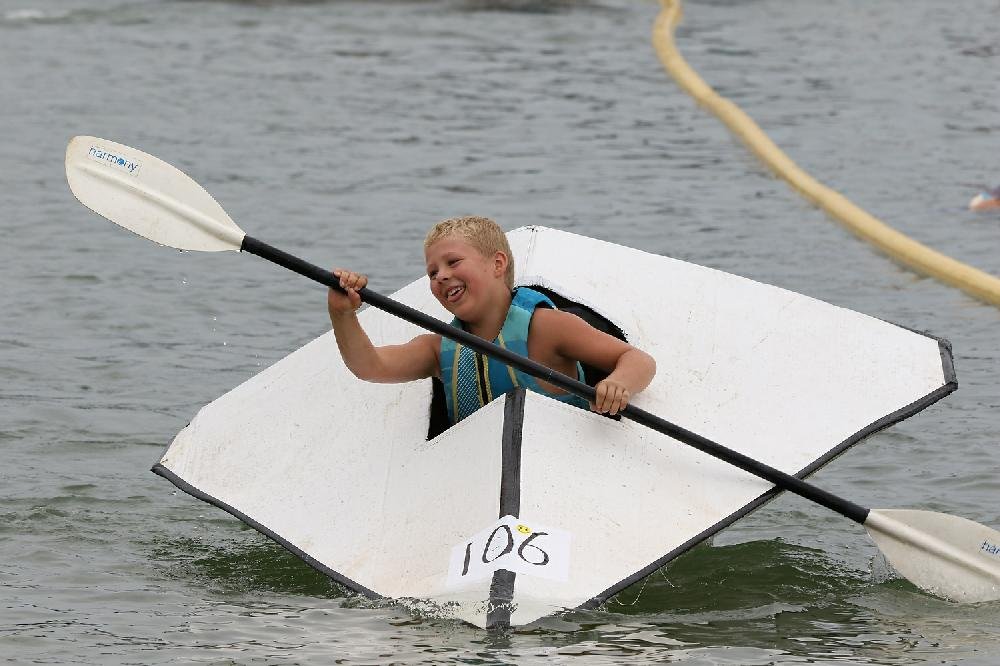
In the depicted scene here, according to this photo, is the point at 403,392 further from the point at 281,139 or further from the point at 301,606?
the point at 281,139

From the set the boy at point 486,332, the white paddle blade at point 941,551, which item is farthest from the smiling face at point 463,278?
the white paddle blade at point 941,551

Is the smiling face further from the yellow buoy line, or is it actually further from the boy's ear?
the yellow buoy line

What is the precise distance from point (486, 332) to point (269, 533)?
771mm

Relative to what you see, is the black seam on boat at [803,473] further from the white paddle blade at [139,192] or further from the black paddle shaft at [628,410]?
the white paddle blade at [139,192]

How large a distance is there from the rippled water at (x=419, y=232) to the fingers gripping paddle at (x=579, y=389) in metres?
0.10

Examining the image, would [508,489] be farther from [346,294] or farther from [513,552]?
[346,294]

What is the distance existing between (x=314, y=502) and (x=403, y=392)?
497 mm

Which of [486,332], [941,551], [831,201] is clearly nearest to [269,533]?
[486,332]

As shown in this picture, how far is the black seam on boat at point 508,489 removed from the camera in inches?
159

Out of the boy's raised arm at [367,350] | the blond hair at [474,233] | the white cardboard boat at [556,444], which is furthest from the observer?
the blond hair at [474,233]

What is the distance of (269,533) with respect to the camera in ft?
15.7

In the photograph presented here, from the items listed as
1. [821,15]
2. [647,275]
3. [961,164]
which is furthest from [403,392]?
[821,15]

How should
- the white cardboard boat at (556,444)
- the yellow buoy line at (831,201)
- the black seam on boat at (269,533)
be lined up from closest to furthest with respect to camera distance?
the white cardboard boat at (556,444)
the black seam on boat at (269,533)
the yellow buoy line at (831,201)

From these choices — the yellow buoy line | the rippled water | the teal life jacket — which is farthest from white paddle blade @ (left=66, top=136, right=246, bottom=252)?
the yellow buoy line
